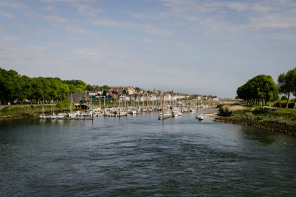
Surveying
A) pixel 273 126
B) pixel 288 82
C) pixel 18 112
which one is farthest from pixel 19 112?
pixel 288 82

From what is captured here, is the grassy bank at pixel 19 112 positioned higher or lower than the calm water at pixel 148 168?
higher

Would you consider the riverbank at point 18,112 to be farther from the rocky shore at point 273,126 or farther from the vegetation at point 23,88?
the rocky shore at point 273,126

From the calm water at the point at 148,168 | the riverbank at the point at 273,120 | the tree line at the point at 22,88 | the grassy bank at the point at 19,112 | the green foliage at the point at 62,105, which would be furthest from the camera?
the green foliage at the point at 62,105

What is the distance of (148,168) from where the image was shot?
3434 centimetres

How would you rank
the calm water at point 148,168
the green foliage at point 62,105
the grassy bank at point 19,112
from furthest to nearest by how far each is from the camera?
the green foliage at point 62,105, the grassy bank at point 19,112, the calm water at point 148,168

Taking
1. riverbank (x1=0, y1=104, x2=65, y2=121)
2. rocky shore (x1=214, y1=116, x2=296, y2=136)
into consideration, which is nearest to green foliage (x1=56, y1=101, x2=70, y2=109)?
riverbank (x1=0, y1=104, x2=65, y2=121)

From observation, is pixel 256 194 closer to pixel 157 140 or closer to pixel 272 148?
pixel 272 148

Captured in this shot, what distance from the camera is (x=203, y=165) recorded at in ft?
116

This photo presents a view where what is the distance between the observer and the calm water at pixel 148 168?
27.2 metres

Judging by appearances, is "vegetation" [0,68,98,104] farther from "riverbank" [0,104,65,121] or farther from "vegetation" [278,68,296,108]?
"vegetation" [278,68,296,108]

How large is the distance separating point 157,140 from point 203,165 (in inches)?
830

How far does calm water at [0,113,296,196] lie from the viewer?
27.2m

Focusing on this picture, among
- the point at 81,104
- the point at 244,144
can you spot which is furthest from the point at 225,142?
the point at 81,104

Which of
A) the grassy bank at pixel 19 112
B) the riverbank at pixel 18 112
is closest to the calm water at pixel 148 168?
the riverbank at pixel 18 112
